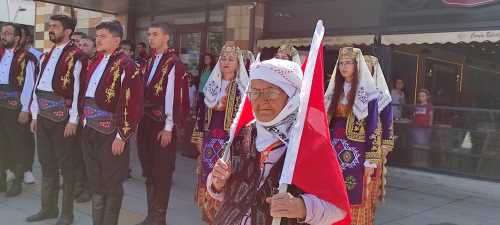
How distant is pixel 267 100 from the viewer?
2.01 m

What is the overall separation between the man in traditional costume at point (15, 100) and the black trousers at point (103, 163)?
5.76 ft

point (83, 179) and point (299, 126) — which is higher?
point (299, 126)

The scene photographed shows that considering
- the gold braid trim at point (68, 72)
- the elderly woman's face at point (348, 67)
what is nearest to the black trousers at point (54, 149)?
the gold braid trim at point (68, 72)

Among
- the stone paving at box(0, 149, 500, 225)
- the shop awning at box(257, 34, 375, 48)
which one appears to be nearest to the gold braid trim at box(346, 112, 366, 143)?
the stone paving at box(0, 149, 500, 225)

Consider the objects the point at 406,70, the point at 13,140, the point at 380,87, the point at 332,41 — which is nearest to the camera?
the point at 380,87

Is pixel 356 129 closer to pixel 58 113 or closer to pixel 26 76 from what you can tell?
pixel 58 113

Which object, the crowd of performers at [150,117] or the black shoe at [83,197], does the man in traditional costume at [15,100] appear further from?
the black shoe at [83,197]

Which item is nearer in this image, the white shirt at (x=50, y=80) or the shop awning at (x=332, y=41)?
the white shirt at (x=50, y=80)

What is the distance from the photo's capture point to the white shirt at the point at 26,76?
18.0 ft

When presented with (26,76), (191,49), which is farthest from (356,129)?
(191,49)

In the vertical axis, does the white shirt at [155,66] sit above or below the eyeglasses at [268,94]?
above

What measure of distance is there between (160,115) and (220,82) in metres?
0.62

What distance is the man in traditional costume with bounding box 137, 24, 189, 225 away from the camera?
454 cm

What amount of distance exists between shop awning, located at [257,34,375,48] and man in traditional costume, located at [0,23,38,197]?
4.78 metres
